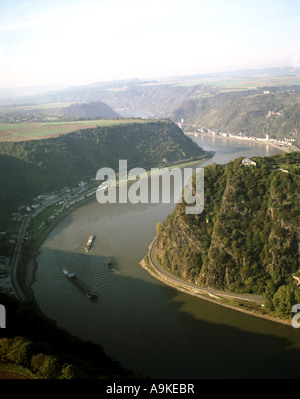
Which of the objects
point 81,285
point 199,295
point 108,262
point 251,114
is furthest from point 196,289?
point 251,114

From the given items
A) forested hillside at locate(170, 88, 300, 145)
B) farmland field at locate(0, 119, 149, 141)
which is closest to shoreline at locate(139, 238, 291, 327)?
farmland field at locate(0, 119, 149, 141)

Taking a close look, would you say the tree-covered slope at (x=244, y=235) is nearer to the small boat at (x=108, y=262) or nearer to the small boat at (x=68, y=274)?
the small boat at (x=108, y=262)

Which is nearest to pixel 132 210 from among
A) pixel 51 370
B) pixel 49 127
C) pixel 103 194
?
pixel 103 194

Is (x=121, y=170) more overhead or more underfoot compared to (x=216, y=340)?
more overhead

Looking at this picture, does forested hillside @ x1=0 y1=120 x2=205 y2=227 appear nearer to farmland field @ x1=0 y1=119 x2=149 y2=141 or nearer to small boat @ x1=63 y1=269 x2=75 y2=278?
farmland field @ x1=0 y1=119 x2=149 y2=141

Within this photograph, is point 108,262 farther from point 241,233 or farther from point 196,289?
point 241,233

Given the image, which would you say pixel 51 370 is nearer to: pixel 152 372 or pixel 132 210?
pixel 152 372
